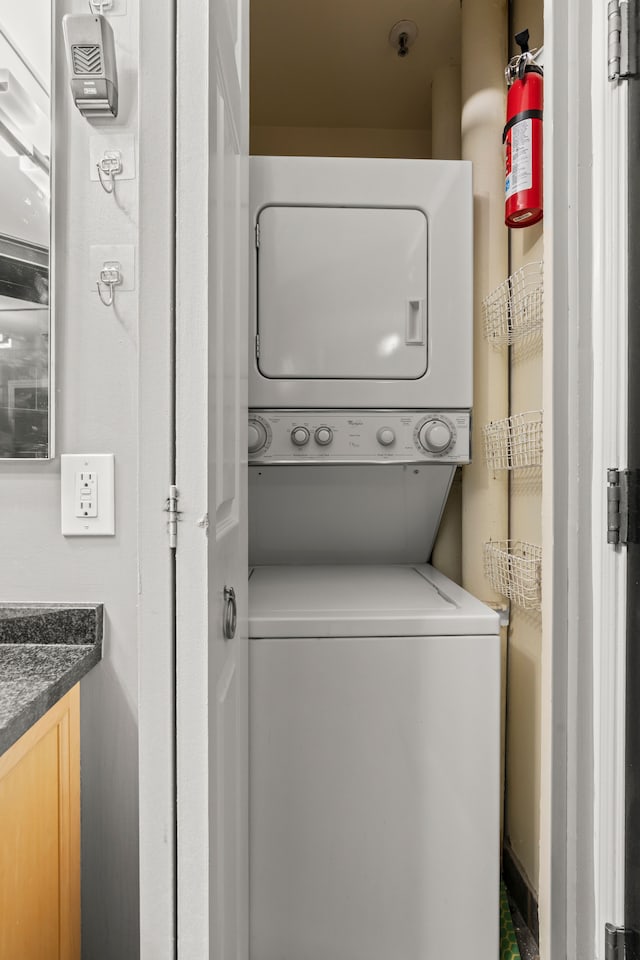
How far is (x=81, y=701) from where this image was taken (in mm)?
1208

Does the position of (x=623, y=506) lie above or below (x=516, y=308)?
below

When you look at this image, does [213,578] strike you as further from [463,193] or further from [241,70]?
[463,193]

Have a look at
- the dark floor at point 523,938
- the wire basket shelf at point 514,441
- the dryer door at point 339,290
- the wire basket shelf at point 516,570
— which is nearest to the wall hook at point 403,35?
the dryer door at point 339,290

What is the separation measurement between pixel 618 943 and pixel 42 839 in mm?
1078

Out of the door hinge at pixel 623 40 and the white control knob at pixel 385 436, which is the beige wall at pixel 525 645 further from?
the door hinge at pixel 623 40

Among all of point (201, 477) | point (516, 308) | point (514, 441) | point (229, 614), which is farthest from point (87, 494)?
point (516, 308)

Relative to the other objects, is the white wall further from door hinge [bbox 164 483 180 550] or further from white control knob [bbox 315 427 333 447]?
white control knob [bbox 315 427 333 447]

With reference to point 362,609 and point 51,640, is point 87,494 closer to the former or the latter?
point 51,640

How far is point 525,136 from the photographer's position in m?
1.52

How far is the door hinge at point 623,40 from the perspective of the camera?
3.63 feet

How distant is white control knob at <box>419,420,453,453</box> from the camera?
1.85 metres

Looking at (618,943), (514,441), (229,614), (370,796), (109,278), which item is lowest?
(618,943)

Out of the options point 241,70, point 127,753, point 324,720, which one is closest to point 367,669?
point 324,720

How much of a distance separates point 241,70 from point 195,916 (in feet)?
4.84
